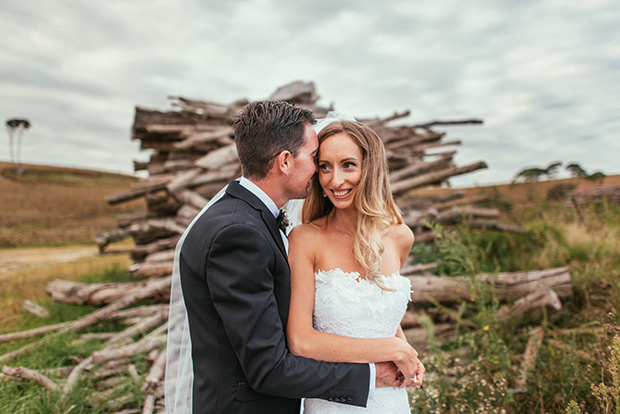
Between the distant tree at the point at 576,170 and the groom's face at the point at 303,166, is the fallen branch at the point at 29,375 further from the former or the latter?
the distant tree at the point at 576,170

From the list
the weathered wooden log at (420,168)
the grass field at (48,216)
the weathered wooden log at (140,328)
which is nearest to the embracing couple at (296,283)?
the weathered wooden log at (140,328)

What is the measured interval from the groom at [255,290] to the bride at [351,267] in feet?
0.40

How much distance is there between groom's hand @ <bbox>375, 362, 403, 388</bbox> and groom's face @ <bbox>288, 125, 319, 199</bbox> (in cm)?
118

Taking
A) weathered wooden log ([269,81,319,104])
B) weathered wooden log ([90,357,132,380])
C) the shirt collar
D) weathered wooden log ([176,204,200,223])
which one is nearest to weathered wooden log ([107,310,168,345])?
weathered wooden log ([90,357,132,380])

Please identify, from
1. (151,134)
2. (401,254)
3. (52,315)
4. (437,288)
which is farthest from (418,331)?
(151,134)

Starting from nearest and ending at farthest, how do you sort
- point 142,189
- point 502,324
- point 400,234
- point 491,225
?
point 400,234
point 502,324
point 142,189
point 491,225

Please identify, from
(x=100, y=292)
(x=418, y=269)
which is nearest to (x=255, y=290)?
(x=418, y=269)

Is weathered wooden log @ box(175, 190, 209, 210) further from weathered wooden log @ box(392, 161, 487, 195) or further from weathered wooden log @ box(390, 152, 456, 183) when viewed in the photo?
weathered wooden log @ box(390, 152, 456, 183)

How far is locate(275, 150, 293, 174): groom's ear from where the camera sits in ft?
7.60

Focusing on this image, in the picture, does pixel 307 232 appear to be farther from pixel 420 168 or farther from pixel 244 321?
pixel 420 168

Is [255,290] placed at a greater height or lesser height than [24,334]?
greater

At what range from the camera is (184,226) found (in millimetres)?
8258

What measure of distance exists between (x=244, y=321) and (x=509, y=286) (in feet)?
19.0

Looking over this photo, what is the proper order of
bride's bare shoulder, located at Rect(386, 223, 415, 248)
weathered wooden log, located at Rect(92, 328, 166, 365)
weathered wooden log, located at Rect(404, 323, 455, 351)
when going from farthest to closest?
1. weathered wooden log, located at Rect(404, 323, 455, 351)
2. weathered wooden log, located at Rect(92, 328, 166, 365)
3. bride's bare shoulder, located at Rect(386, 223, 415, 248)
